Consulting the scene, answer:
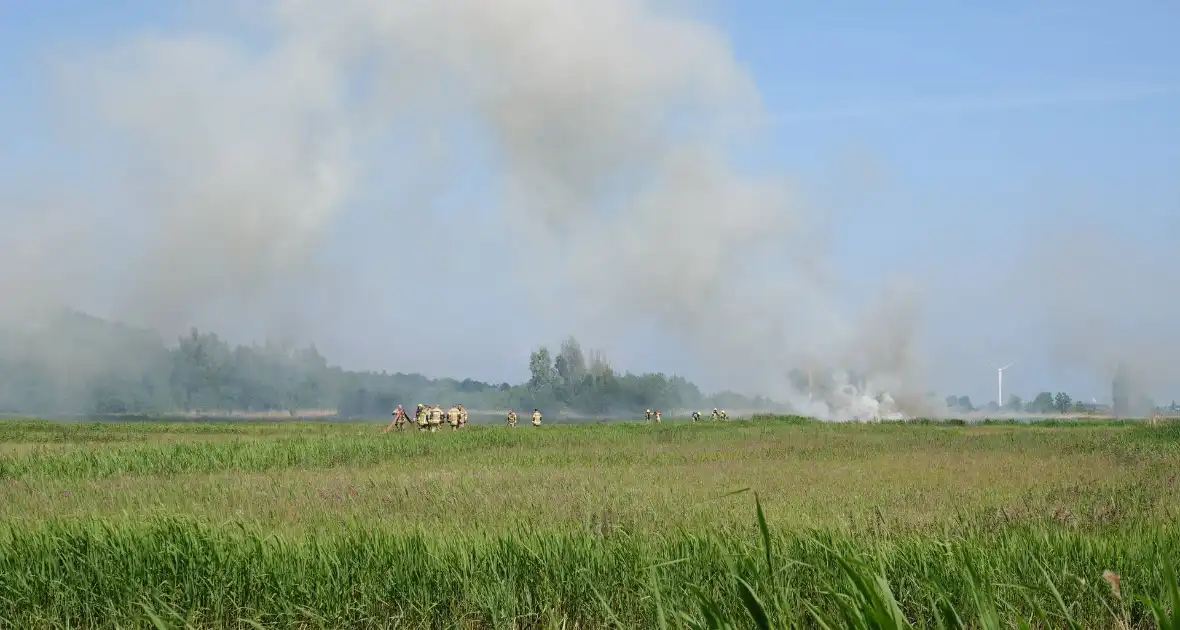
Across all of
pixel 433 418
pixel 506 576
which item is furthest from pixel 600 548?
pixel 433 418

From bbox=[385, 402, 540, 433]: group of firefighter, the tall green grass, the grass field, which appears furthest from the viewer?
bbox=[385, 402, 540, 433]: group of firefighter

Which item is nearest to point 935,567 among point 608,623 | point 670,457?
point 608,623

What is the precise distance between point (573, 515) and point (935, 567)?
5779mm

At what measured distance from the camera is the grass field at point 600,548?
764 centimetres

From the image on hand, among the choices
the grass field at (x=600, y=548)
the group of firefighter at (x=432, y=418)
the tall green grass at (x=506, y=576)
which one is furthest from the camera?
the group of firefighter at (x=432, y=418)

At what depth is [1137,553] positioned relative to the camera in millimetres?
8891

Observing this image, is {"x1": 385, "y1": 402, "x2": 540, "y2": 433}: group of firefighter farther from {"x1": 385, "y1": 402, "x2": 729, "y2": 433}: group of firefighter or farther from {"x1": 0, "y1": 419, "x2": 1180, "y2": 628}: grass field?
{"x1": 0, "y1": 419, "x2": 1180, "y2": 628}: grass field

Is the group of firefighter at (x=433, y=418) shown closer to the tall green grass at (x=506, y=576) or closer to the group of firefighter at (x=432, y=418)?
the group of firefighter at (x=432, y=418)

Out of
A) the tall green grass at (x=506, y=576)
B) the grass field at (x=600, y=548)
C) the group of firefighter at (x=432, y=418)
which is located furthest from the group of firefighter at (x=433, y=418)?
the tall green grass at (x=506, y=576)

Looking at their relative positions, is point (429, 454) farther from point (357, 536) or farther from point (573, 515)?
point (357, 536)

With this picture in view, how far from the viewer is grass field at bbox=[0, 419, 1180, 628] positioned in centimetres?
764

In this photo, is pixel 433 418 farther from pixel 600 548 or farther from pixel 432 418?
pixel 600 548

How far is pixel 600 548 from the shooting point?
30.6 ft

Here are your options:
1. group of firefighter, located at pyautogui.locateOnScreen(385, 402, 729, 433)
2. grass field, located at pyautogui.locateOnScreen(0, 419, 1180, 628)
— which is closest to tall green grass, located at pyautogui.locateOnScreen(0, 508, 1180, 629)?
grass field, located at pyautogui.locateOnScreen(0, 419, 1180, 628)
